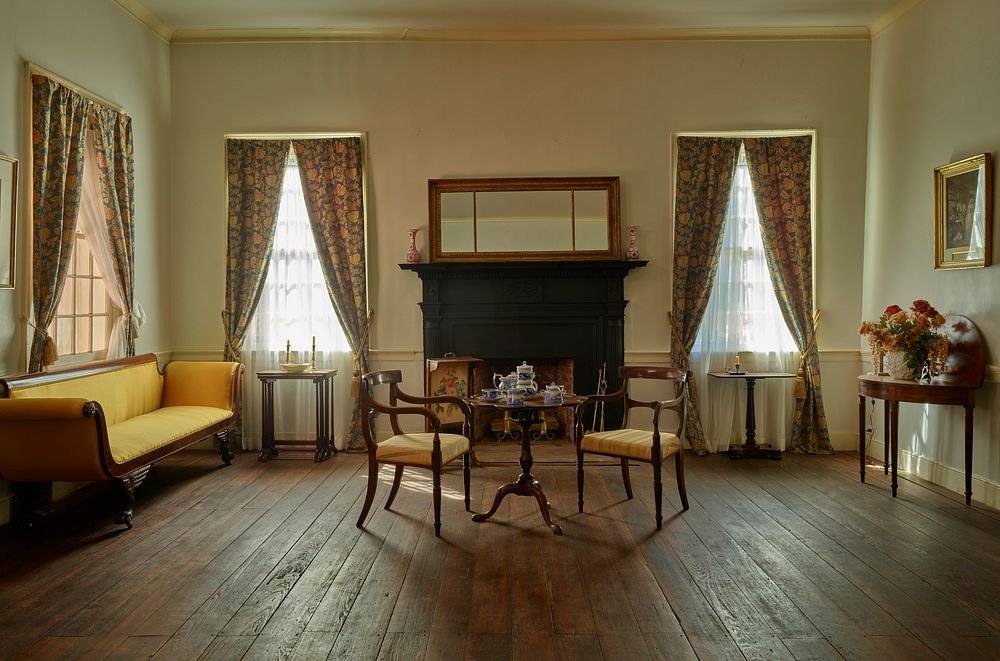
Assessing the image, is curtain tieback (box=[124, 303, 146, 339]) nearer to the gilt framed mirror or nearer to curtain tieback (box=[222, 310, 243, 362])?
curtain tieback (box=[222, 310, 243, 362])

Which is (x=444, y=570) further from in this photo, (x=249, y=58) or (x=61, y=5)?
(x=249, y=58)

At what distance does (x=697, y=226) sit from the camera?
6.63 metres

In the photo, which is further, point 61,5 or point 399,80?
point 399,80

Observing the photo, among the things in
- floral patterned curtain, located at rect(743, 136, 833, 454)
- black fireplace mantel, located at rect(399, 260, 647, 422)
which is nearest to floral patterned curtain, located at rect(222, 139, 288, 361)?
black fireplace mantel, located at rect(399, 260, 647, 422)

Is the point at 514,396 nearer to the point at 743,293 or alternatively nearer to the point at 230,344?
the point at 743,293

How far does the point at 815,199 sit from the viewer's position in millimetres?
6633

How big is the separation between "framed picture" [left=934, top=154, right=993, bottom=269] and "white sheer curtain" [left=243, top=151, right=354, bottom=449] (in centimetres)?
481

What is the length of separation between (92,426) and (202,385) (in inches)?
73.4

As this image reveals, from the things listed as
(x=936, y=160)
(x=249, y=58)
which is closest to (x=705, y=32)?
(x=936, y=160)

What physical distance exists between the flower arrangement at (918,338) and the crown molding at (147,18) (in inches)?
243

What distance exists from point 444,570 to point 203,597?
43.8 inches

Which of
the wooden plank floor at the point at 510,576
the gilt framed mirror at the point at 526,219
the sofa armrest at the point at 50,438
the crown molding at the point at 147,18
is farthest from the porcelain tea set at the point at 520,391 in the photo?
the crown molding at the point at 147,18

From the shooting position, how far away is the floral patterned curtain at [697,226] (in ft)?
21.7

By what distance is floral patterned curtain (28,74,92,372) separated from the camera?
4.77 metres
